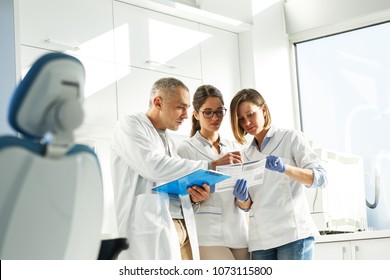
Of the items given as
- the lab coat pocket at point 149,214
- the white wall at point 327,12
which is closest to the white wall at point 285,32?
the white wall at point 327,12

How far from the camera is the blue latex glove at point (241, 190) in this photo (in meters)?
3.04

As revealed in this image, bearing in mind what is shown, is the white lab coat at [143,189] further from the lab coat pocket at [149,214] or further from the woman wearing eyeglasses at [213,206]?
the woman wearing eyeglasses at [213,206]

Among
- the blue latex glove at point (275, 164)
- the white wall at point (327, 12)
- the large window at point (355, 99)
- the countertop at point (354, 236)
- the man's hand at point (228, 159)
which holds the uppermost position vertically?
the white wall at point (327, 12)

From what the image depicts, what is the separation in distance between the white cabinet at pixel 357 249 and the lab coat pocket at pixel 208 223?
52.2 inches

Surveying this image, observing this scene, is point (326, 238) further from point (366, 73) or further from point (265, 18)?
point (265, 18)

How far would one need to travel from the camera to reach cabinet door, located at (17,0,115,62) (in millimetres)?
3756

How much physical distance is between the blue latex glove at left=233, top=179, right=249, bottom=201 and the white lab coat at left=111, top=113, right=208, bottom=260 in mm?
166

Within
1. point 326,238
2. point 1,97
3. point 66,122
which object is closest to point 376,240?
point 326,238

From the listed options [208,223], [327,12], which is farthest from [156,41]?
[208,223]

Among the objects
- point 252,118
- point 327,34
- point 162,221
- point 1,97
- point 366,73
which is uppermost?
point 327,34

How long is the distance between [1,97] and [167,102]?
3.09ft

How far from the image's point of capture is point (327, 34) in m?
5.23

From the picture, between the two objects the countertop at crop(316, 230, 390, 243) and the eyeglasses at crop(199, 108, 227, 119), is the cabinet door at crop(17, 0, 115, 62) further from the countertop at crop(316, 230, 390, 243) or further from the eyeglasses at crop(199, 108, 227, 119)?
the countertop at crop(316, 230, 390, 243)

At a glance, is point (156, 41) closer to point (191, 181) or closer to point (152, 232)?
point (191, 181)
